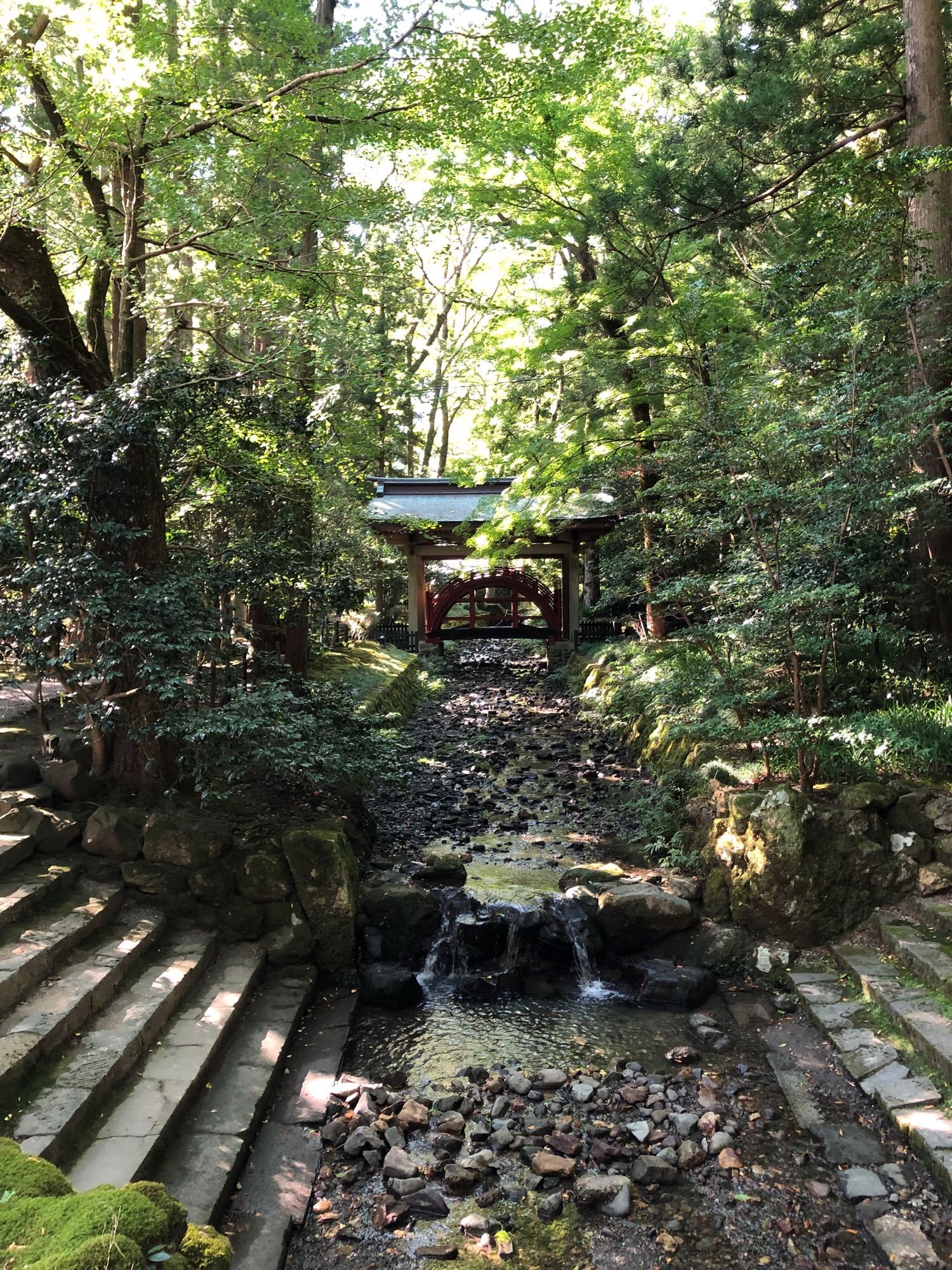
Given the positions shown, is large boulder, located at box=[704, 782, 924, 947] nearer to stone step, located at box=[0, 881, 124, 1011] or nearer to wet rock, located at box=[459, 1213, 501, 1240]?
wet rock, located at box=[459, 1213, 501, 1240]

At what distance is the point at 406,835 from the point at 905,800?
5122 millimetres

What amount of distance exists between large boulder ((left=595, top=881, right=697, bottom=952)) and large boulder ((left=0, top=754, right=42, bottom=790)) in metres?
4.65

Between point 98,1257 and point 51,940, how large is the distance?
116 inches

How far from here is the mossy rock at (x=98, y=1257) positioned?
2.20 metres

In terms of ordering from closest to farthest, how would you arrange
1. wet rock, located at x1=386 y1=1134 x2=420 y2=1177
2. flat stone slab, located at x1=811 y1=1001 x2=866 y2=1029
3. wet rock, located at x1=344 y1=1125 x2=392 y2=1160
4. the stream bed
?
the stream bed < wet rock, located at x1=386 y1=1134 x2=420 y2=1177 < wet rock, located at x1=344 y1=1125 x2=392 y2=1160 < flat stone slab, located at x1=811 y1=1001 x2=866 y2=1029

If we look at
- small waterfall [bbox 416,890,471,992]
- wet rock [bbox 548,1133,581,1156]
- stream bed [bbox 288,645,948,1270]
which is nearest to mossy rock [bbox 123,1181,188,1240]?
stream bed [bbox 288,645,948,1270]

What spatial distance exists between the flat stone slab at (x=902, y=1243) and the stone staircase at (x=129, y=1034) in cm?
304

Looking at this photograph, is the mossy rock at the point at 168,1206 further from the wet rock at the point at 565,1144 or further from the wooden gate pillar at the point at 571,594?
the wooden gate pillar at the point at 571,594

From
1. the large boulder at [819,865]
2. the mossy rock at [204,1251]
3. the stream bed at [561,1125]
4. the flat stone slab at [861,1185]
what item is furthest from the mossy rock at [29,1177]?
the large boulder at [819,865]

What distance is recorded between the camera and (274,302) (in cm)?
772

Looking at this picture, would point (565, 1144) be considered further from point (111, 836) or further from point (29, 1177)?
point (111, 836)

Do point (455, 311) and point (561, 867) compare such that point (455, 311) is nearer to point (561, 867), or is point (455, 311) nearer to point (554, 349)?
point (554, 349)

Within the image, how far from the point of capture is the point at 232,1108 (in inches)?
172

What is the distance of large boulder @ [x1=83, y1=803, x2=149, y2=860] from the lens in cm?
587
